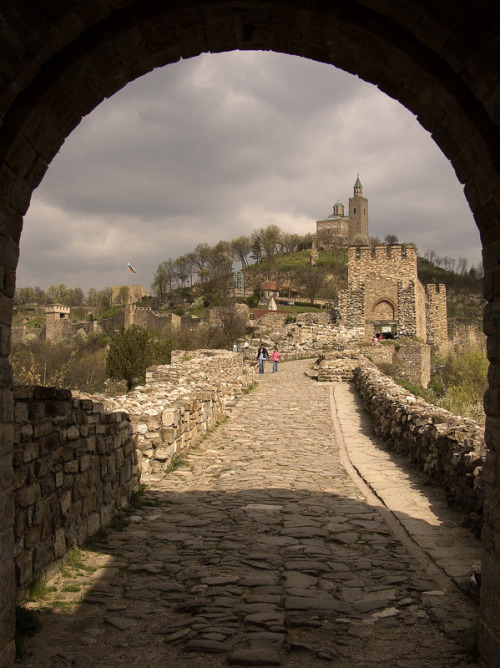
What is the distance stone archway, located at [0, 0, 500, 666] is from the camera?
322 cm

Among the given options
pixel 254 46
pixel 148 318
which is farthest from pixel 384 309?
pixel 254 46

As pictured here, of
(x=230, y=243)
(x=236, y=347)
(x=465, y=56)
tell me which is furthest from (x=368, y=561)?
(x=230, y=243)

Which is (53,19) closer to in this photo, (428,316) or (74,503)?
(74,503)

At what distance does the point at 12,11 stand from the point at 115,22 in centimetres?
67

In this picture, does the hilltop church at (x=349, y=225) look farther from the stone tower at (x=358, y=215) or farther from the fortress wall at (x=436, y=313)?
the fortress wall at (x=436, y=313)

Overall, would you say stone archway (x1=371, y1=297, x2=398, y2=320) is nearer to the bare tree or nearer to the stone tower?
the bare tree

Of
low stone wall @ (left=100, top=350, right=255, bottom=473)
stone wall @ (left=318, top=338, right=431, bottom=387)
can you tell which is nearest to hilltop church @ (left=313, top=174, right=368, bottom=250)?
stone wall @ (left=318, top=338, right=431, bottom=387)

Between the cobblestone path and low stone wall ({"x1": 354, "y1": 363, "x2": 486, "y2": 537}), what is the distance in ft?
3.23

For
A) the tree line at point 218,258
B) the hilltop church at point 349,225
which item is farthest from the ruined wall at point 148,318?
the hilltop church at point 349,225

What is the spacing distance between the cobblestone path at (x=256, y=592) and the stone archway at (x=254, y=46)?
585 millimetres

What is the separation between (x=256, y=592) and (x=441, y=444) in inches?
162

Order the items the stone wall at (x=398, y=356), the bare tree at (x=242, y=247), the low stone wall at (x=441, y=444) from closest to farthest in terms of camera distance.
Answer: the low stone wall at (x=441, y=444) → the stone wall at (x=398, y=356) → the bare tree at (x=242, y=247)

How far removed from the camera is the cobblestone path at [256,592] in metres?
3.53

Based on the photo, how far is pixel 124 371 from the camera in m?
26.6
